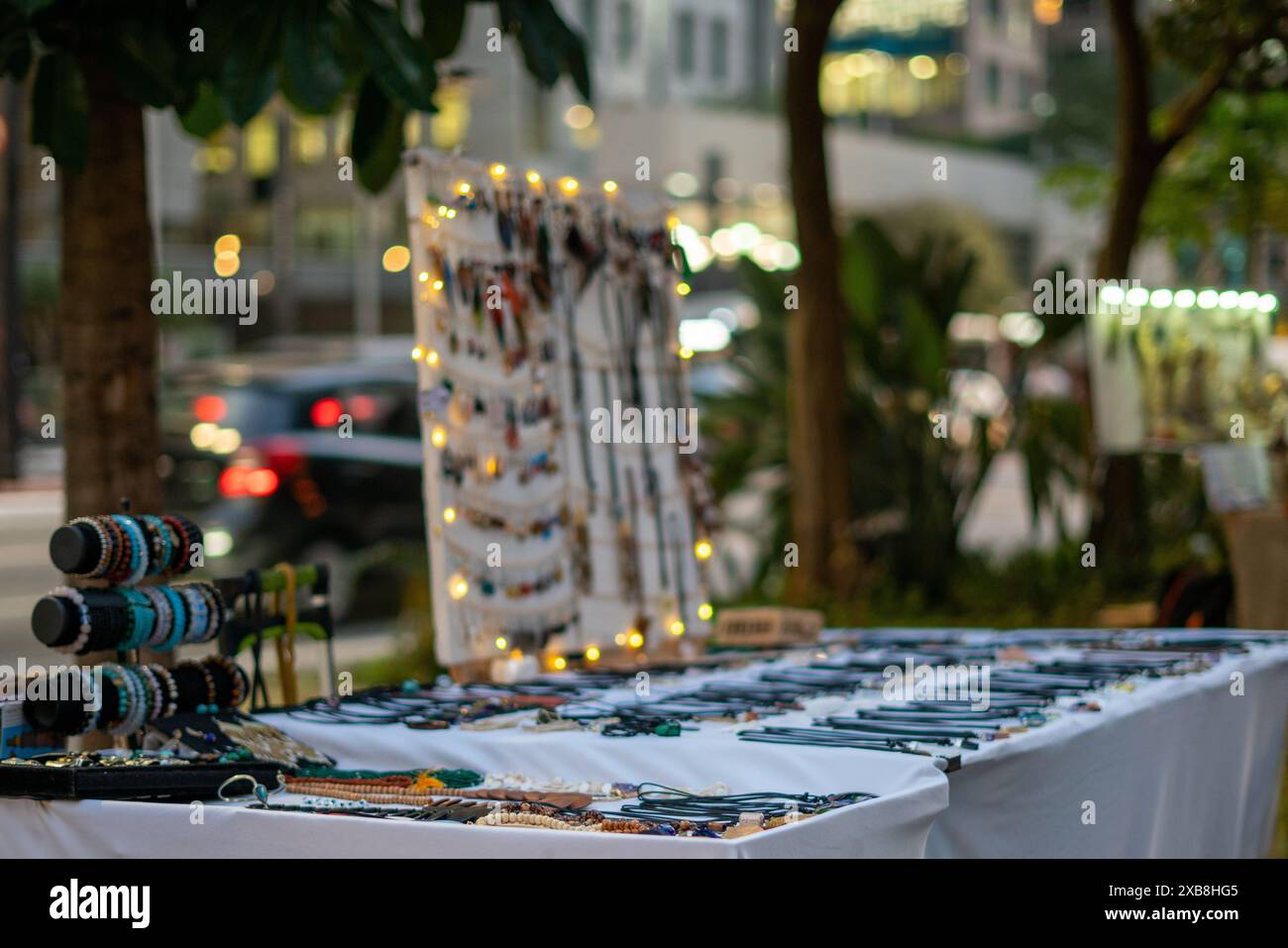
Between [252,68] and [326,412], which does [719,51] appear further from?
[252,68]

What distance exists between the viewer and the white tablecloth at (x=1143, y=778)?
320 cm

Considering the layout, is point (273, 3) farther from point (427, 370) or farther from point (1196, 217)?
point (1196, 217)

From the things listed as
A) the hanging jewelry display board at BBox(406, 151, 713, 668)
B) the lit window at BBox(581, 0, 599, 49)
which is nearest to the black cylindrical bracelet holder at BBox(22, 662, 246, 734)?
the hanging jewelry display board at BBox(406, 151, 713, 668)

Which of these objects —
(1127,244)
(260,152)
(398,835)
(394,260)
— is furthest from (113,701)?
(260,152)

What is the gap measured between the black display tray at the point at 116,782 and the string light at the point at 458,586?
1.27 metres

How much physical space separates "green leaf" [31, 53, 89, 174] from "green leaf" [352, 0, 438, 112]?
28.2 inches

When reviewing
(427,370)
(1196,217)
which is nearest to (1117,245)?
(1196,217)

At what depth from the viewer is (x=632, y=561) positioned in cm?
470

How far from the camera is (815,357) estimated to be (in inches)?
307

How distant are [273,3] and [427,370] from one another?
95 centimetres

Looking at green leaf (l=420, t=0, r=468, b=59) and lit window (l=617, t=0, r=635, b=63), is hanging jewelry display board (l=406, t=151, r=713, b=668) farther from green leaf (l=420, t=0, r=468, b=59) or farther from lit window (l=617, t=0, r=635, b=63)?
lit window (l=617, t=0, r=635, b=63)

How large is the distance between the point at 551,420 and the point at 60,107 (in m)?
1.41

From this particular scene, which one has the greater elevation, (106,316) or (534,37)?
(534,37)

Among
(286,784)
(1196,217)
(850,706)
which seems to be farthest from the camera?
(1196,217)
